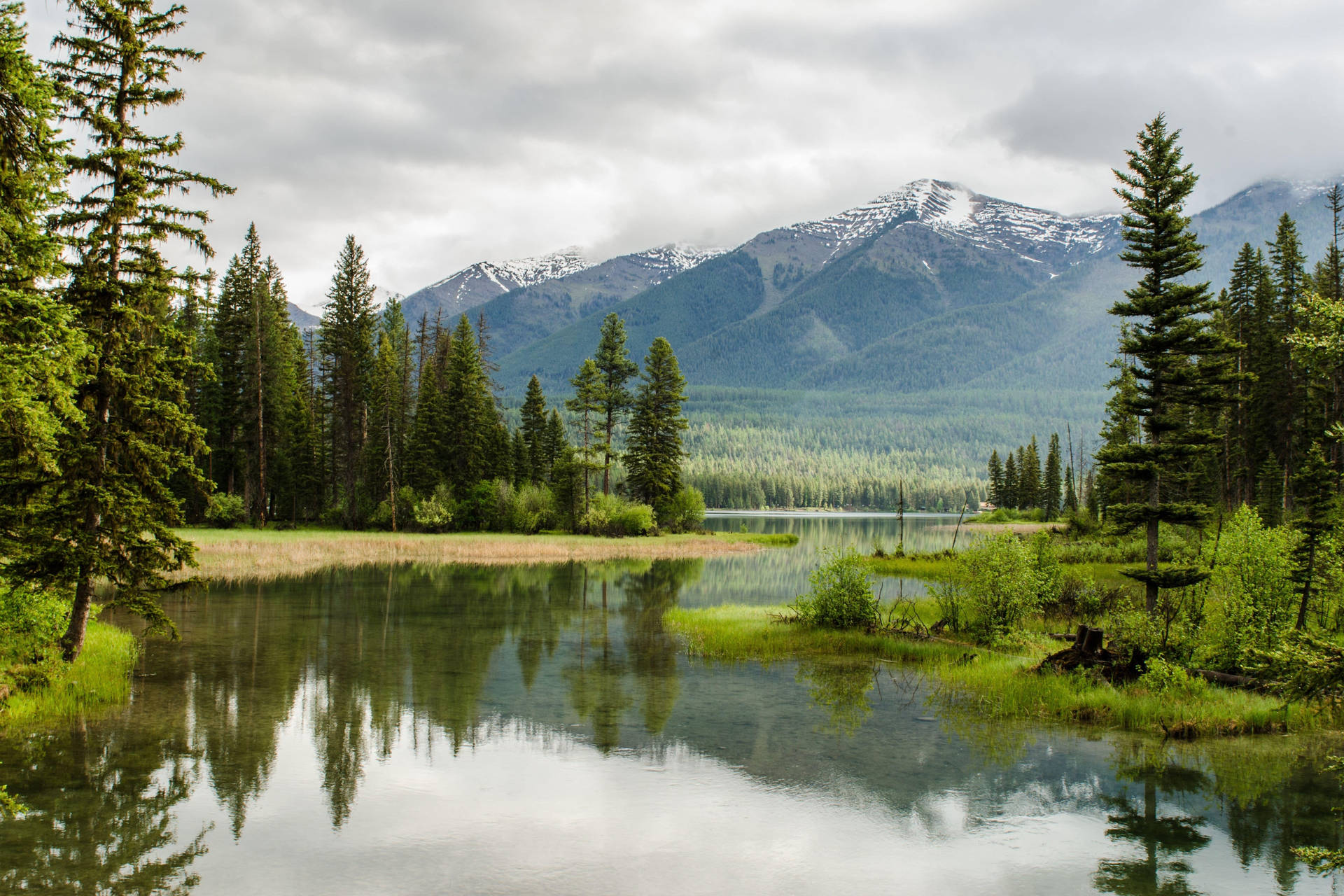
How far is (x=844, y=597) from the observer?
1038 inches

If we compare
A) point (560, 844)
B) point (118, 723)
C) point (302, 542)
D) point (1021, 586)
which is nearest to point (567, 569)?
point (302, 542)

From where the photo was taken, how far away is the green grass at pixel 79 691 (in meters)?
15.8

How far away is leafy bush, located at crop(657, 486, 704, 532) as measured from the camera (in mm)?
77875

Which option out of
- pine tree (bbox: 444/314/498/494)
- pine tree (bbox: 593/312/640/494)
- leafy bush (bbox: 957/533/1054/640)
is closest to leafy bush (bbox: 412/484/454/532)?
pine tree (bbox: 444/314/498/494)

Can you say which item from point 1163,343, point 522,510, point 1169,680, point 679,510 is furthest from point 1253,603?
point 679,510

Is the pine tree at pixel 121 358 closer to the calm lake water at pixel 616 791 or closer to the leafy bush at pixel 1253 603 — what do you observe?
the calm lake water at pixel 616 791

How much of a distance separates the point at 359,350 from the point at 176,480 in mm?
18254

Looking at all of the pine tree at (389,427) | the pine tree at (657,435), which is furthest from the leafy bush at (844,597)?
the pine tree at (657,435)

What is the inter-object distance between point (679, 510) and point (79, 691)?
62318mm

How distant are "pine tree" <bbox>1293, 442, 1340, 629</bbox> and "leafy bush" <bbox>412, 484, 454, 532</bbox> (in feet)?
196

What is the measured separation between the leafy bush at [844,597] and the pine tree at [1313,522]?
36.6 ft

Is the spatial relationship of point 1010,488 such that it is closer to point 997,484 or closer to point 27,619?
point 997,484

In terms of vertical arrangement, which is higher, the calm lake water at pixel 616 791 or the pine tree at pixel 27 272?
the pine tree at pixel 27 272

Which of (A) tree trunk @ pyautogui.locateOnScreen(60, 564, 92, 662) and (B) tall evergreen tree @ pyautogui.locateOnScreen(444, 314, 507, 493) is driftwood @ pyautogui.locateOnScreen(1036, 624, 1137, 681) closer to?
(A) tree trunk @ pyautogui.locateOnScreen(60, 564, 92, 662)
